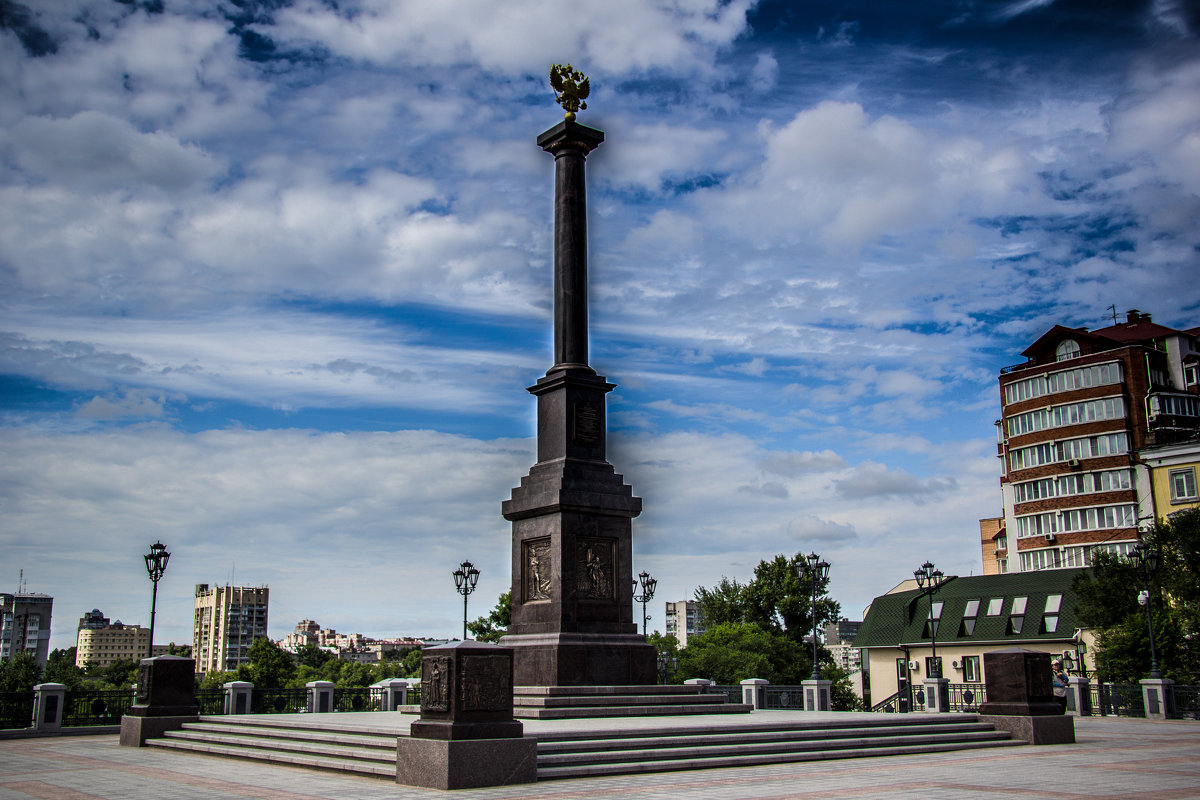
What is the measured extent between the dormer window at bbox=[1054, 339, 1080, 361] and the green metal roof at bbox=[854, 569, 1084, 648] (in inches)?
485

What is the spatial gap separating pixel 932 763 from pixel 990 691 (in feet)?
16.1

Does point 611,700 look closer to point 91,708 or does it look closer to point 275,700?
point 275,700

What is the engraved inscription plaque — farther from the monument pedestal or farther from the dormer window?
the dormer window

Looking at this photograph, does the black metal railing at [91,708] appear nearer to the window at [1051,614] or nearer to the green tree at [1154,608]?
the green tree at [1154,608]

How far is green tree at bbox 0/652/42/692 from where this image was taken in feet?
171

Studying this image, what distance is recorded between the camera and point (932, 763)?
15484 millimetres

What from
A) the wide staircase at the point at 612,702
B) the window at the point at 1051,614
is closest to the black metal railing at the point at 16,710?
the wide staircase at the point at 612,702

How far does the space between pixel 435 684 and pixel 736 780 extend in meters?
4.07

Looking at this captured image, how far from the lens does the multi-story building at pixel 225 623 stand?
179 meters

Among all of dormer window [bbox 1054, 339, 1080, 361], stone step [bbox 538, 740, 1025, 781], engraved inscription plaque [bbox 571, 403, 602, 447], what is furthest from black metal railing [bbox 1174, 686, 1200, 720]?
dormer window [bbox 1054, 339, 1080, 361]

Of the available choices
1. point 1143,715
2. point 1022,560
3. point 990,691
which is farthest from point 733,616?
point 990,691

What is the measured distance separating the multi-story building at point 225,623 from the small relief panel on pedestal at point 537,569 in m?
171

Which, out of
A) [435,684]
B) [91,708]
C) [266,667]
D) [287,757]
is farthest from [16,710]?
[266,667]

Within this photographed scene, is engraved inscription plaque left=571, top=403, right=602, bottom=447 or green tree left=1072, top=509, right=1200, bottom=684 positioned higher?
engraved inscription plaque left=571, top=403, right=602, bottom=447
